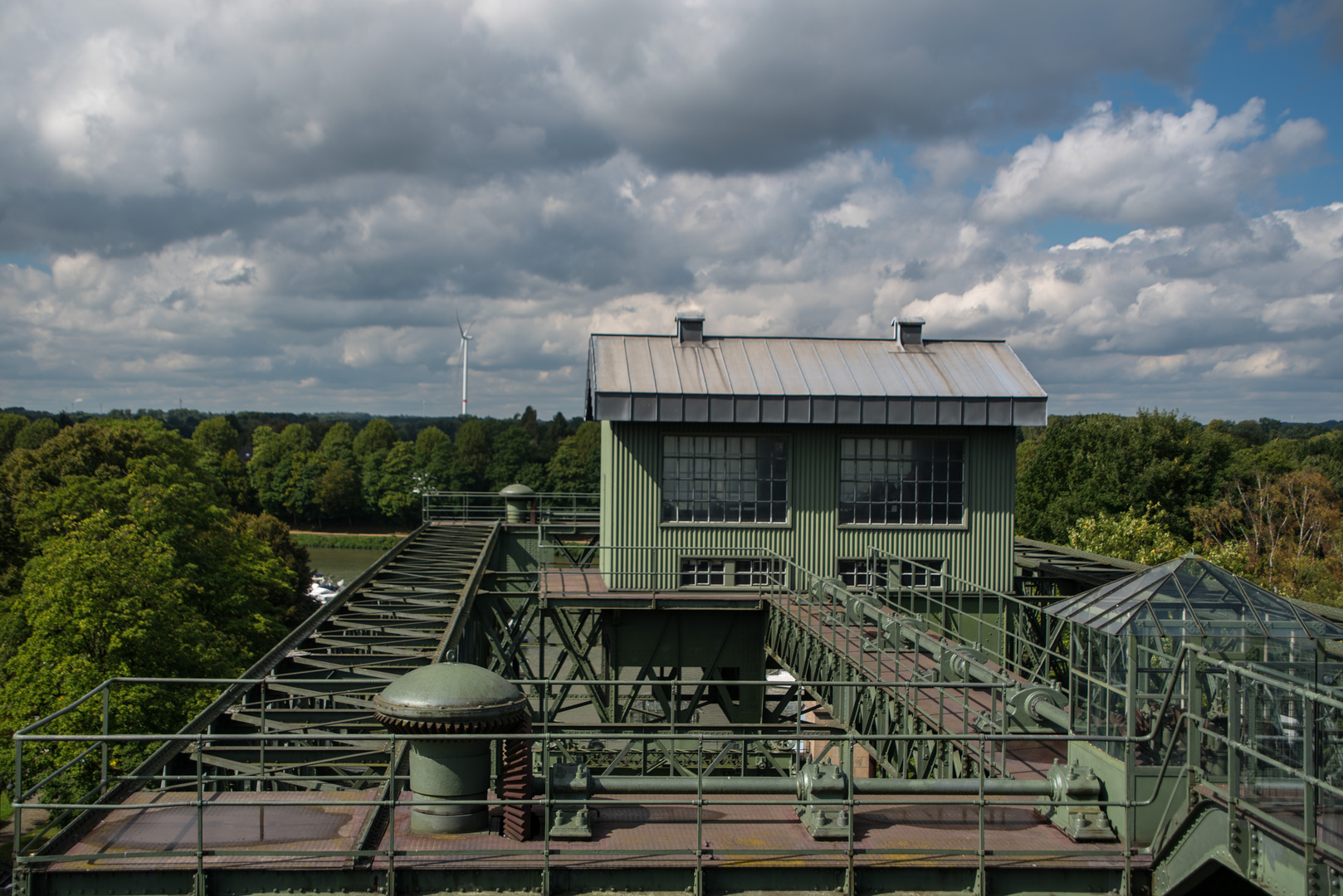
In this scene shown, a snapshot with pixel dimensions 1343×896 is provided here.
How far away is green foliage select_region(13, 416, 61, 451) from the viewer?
9469 centimetres

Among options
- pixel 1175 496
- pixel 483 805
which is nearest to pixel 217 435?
pixel 1175 496

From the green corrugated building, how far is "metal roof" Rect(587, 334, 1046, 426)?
0.05 m

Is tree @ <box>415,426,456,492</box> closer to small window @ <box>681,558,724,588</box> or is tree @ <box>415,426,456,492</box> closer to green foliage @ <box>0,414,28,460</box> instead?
green foliage @ <box>0,414,28,460</box>

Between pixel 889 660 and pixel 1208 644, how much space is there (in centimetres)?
740

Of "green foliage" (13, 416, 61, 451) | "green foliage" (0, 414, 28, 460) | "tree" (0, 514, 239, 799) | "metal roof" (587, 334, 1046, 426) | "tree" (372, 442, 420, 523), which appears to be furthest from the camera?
"tree" (372, 442, 420, 523)

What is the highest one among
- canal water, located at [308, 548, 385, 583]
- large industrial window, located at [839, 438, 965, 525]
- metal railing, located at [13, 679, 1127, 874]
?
large industrial window, located at [839, 438, 965, 525]

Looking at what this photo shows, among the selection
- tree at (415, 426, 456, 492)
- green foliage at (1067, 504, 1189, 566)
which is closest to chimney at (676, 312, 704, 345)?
green foliage at (1067, 504, 1189, 566)

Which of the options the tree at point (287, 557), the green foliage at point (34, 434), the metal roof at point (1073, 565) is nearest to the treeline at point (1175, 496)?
the metal roof at point (1073, 565)

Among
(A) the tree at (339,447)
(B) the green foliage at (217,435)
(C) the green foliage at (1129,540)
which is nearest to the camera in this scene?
(C) the green foliage at (1129,540)

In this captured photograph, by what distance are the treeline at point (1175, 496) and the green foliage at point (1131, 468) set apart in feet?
0.21

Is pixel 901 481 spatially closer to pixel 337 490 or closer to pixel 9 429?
pixel 337 490

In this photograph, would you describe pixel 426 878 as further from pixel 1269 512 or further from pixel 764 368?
pixel 1269 512

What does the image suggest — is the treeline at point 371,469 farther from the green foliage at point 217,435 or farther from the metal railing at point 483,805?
the metal railing at point 483,805

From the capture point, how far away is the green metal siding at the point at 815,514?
24.9 meters
